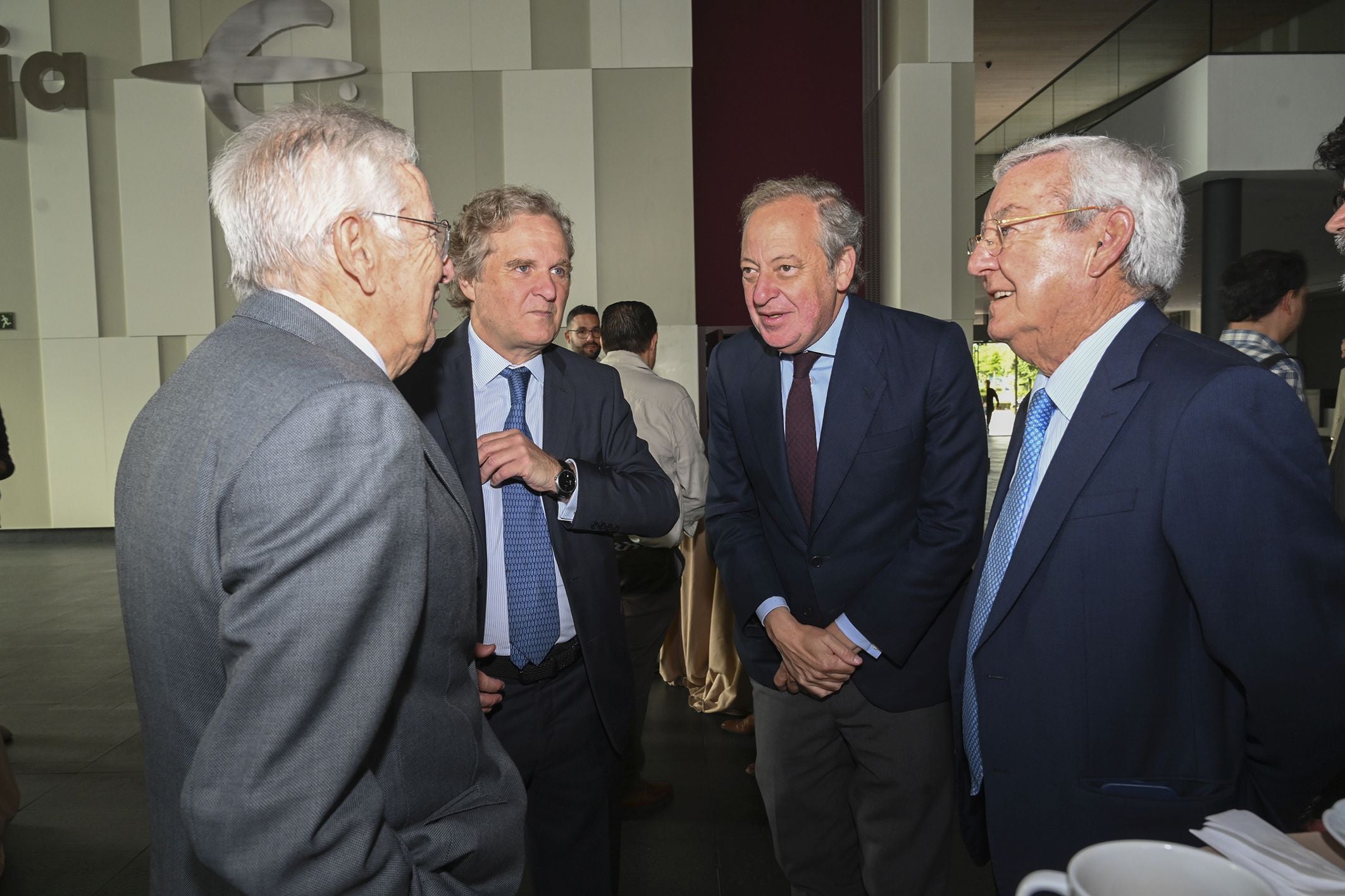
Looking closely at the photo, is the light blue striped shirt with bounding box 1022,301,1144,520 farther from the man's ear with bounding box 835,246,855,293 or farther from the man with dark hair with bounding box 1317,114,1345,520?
the man's ear with bounding box 835,246,855,293

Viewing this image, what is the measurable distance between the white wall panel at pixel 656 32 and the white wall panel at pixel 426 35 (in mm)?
1012

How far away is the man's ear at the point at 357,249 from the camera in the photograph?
43.4 inches

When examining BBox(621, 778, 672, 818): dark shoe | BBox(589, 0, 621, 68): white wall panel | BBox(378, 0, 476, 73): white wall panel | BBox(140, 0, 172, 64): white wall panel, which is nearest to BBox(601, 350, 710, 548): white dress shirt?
BBox(621, 778, 672, 818): dark shoe

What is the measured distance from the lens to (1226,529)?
117cm

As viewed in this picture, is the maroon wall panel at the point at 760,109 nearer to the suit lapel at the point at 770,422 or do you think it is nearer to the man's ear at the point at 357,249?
the suit lapel at the point at 770,422

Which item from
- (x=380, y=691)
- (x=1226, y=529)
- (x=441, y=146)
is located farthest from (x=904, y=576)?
(x=441, y=146)

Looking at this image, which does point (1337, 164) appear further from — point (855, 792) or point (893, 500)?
point (855, 792)

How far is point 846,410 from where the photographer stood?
1978 millimetres

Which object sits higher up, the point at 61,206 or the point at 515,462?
the point at 61,206

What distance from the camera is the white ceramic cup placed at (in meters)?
0.76

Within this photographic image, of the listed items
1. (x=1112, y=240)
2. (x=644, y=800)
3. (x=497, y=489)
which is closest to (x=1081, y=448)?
(x=1112, y=240)

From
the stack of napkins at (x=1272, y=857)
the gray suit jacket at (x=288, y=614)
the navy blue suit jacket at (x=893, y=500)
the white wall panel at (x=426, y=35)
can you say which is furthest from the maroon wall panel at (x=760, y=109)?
the stack of napkins at (x=1272, y=857)

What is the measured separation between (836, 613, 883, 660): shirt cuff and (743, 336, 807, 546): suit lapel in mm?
205

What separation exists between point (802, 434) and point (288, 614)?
140 cm
